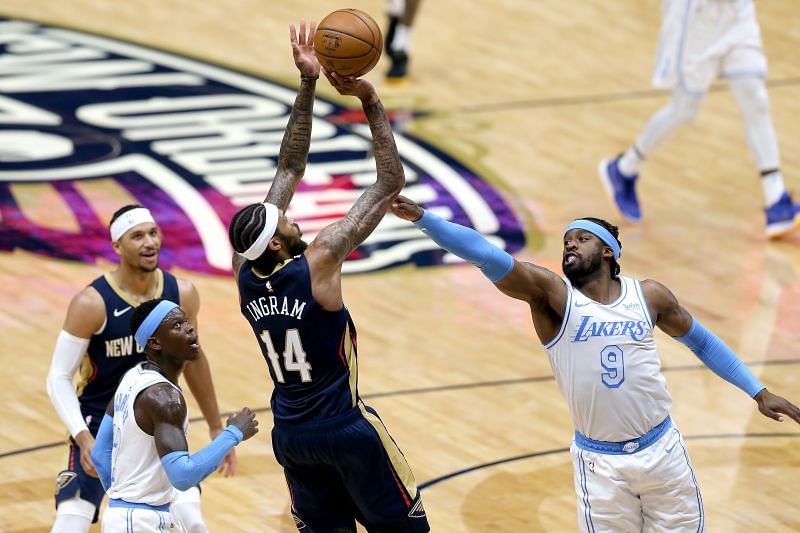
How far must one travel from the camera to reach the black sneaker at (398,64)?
14.7 metres

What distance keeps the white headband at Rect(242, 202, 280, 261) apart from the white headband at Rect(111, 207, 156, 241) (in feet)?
4.00

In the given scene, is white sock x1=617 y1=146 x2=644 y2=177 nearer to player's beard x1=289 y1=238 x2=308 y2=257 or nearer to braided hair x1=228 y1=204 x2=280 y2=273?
player's beard x1=289 y1=238 x2=308 y2=257

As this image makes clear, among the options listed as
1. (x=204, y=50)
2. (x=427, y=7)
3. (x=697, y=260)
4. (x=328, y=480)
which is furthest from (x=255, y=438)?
(x=427, y=7)

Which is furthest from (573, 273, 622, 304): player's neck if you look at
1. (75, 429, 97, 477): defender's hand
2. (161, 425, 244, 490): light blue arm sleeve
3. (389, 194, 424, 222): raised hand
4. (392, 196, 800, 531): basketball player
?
(75, 429, 97, 477): defender's hand

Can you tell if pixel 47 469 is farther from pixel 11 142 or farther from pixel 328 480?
pixel 11 142

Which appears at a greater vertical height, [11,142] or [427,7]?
[427,7]

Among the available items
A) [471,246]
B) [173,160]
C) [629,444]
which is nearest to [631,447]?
[629,444]

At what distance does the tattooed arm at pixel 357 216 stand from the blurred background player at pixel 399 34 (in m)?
8.45

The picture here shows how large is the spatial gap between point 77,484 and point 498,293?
4.73 meters

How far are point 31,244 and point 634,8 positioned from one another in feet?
27.8

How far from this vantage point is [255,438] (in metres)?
8.53

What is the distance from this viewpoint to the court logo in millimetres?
11453

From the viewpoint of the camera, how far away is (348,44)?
261 inches

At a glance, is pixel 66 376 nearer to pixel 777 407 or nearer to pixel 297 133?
pixel 297 133
